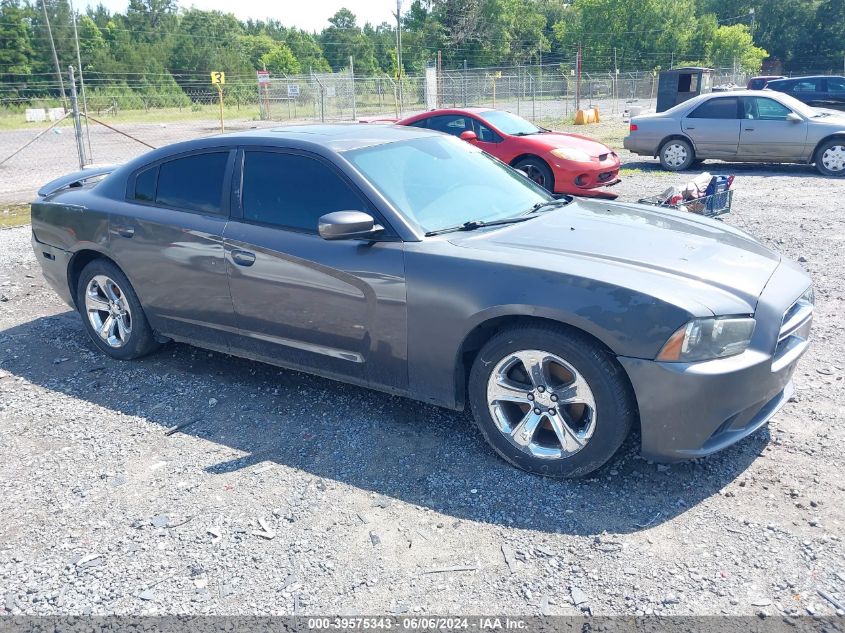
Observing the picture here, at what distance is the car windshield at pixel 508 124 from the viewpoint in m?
11.7

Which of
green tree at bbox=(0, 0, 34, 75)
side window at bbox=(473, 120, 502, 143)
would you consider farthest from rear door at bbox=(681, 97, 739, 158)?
green tree at bbox=(0, 0, 34, 75)

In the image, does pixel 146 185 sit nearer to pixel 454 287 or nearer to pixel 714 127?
pixel 454 287

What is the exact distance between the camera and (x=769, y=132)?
1299cm

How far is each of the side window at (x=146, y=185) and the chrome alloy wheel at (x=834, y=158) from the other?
11969 mm

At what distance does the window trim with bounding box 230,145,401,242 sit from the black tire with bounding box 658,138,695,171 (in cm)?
1138

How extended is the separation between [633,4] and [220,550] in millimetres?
78376

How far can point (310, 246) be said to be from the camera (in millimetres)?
4051

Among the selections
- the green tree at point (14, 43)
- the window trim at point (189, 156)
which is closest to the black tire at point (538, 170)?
the window trim at point (189, 156)

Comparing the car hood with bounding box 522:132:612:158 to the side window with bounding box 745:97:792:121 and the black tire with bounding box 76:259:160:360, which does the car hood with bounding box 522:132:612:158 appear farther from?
the black tire with bounding box 76:259:160:360

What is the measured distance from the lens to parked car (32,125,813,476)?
127 inches

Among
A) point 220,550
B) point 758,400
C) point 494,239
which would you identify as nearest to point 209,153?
point 494,239

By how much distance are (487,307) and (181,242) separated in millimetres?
2182

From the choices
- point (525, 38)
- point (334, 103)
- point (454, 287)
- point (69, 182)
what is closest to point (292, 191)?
point (454, 287)

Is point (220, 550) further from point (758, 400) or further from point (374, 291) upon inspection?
point (758, 400)
